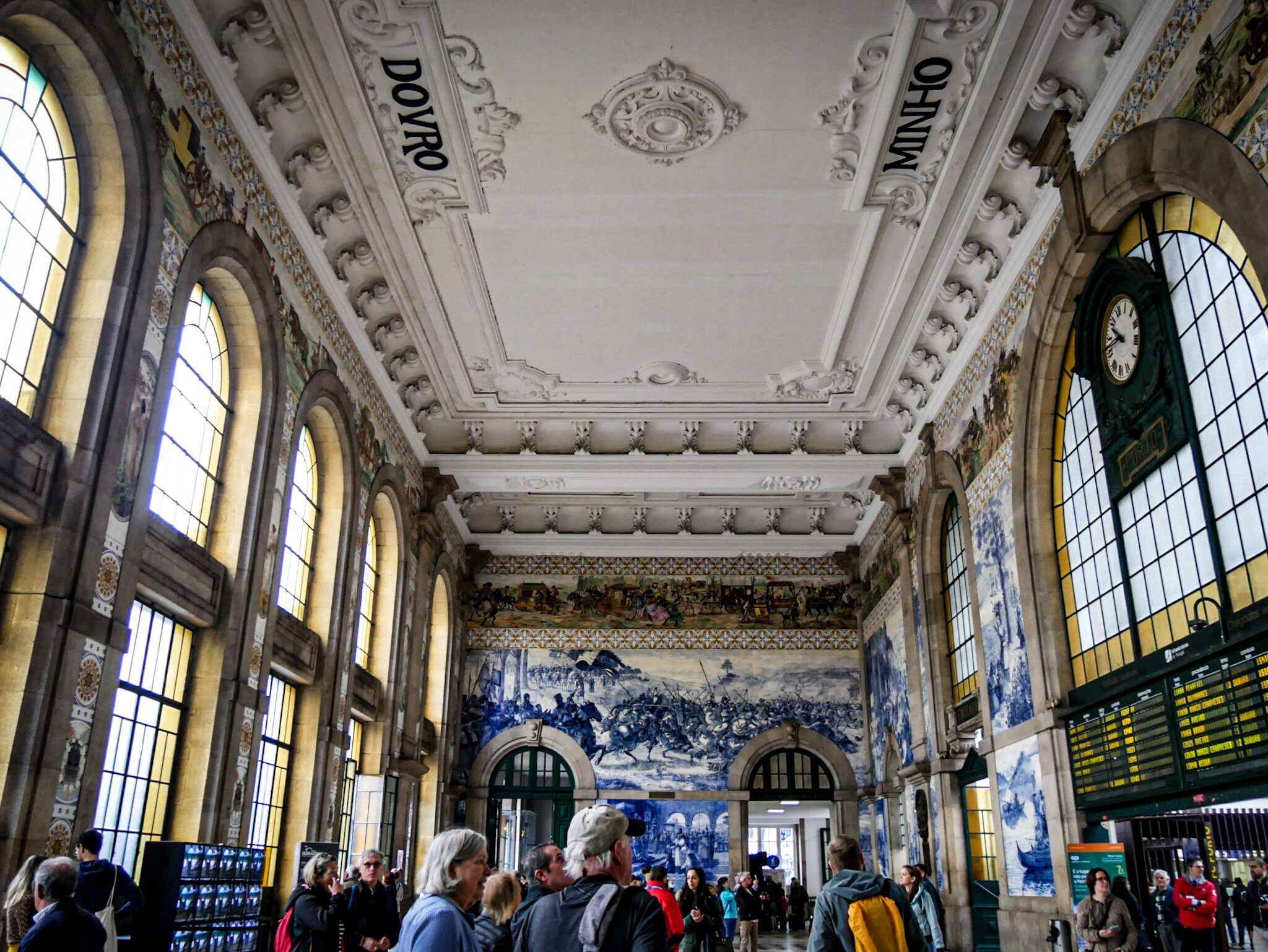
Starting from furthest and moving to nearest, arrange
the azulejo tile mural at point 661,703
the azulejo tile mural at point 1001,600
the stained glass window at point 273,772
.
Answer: the azulejo tile mural at point 661,703
the azulejo tile mural at point 1001,600
the stained glass window at point 273,772

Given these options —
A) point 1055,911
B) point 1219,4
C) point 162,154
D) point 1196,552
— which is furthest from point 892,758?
point 162,154

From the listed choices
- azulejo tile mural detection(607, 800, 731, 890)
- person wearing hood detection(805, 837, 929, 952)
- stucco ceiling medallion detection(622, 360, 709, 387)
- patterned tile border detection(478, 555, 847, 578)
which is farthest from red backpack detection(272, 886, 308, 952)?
patterned tile border detection(478, 555, 847, 578)

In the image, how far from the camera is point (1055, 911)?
34.6ft

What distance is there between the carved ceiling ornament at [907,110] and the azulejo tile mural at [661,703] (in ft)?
39.8

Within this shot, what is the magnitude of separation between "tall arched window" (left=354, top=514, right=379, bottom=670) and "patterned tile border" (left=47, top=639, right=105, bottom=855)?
7.52m

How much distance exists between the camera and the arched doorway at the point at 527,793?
2067cm

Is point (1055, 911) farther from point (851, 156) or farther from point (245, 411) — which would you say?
point (245, 411)

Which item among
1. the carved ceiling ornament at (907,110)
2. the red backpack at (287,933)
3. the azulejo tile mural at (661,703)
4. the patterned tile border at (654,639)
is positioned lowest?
the red backpack at (287,933)

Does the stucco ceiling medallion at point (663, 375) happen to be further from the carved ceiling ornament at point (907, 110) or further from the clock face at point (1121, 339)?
the clock face at point (1121, 339)

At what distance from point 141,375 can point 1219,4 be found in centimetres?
869

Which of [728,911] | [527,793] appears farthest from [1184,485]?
[527,793]

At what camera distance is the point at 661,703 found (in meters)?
21.5

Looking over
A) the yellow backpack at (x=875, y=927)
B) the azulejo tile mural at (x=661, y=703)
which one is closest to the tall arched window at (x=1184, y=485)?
the yellow backpack at (x=875, y=927)

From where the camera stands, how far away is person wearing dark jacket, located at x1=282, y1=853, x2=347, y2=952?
7.36m
